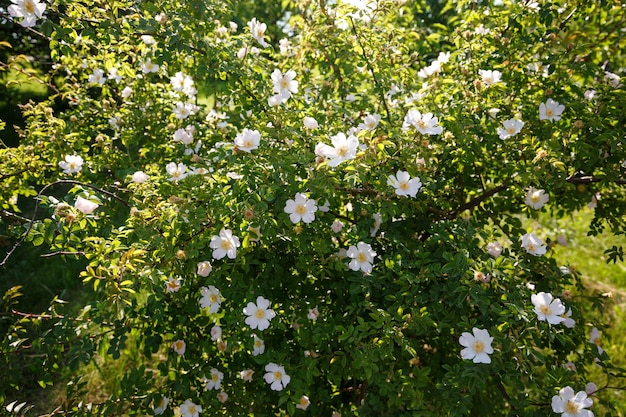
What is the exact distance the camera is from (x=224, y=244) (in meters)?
1.38

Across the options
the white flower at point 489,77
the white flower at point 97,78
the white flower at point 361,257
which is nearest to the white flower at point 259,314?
the white flower at point 361,257

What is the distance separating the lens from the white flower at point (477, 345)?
1341 mm

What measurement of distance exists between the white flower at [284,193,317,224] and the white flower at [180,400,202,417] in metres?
0.72

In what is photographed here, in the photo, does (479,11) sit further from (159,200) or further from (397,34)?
(159,200)

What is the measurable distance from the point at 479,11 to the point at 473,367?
124 centimetres

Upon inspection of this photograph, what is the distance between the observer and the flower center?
1.32m

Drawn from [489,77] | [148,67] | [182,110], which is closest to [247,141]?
[182,110]

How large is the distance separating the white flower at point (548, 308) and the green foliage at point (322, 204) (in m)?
0.03

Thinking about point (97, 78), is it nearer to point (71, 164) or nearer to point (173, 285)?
point (71, 164)

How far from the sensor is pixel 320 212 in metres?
1.55

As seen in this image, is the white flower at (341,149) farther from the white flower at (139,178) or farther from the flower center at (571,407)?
the flower center at (571,407)

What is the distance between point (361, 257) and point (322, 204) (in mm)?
188

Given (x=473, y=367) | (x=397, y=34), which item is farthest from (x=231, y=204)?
(x=397, y=34)

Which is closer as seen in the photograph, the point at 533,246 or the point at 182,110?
the point at 533,246
